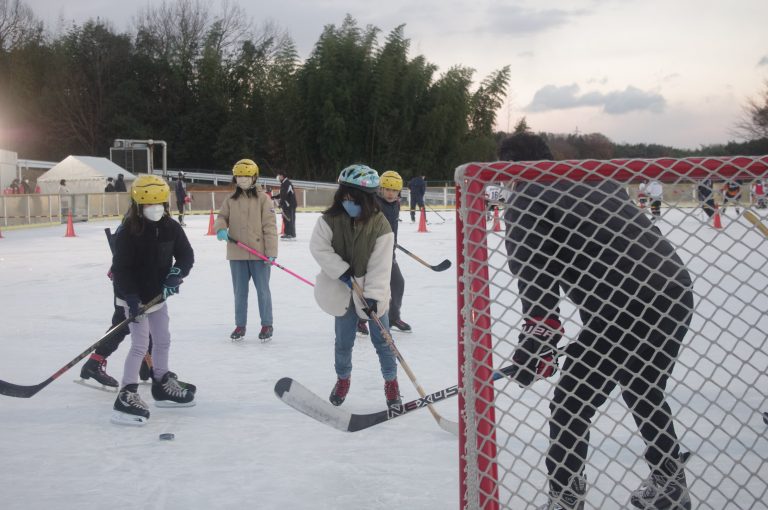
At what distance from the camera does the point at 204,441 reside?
9.43 feet

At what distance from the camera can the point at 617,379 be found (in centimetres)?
203

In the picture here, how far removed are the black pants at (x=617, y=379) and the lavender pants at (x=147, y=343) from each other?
190 cm

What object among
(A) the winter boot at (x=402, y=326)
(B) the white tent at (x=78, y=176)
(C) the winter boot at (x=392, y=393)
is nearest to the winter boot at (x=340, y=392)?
(C) the winter boot at (x=392, y=393)

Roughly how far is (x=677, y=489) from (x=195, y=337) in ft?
11.1

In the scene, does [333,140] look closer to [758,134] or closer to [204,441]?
[758,134]

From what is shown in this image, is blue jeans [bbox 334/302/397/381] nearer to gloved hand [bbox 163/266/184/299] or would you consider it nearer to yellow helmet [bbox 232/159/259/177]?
gloved hand [bbox 163/266/184/299]

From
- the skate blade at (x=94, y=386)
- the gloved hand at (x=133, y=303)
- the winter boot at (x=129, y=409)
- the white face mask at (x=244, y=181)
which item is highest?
the white face mask at (x=244, y=181)

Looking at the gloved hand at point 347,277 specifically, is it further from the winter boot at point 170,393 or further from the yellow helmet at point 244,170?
the yellow helmet at point 244,170

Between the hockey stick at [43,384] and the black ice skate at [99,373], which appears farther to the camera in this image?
the black ice skate at [99,373]

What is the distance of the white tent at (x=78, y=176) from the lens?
22625 mm

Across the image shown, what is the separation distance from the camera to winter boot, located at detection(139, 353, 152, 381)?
353 centimetres

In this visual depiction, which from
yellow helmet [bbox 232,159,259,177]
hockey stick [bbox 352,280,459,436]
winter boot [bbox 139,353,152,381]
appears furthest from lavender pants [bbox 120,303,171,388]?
yellow helmet [bbox 232,159,259,177]

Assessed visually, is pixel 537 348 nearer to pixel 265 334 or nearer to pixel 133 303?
pixel 133 303

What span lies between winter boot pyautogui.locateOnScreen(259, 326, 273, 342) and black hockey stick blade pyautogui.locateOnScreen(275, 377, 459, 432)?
192 cm
